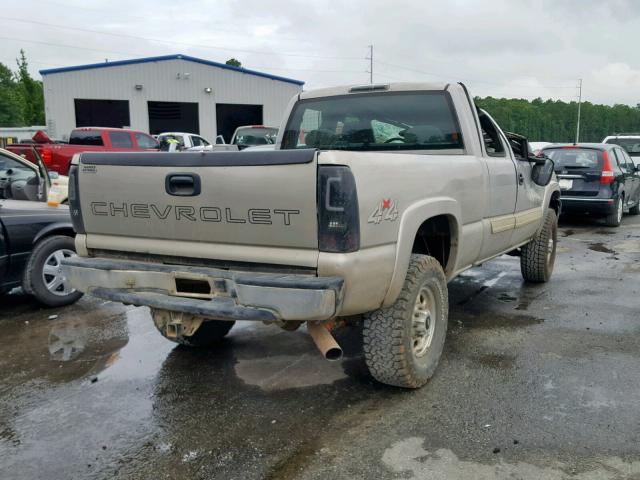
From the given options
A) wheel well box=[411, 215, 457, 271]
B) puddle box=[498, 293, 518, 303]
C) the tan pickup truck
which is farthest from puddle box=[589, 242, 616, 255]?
Result: wheel well box=[411, 215, 457, 271]

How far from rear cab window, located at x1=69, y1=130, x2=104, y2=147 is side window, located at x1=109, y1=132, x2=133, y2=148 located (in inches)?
12.9

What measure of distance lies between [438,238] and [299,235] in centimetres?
160

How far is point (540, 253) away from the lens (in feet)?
21.5

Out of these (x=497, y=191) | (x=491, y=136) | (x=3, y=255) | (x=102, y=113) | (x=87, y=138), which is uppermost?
(x=102, y=113)

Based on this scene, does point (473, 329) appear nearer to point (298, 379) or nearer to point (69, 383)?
point (298, 379)

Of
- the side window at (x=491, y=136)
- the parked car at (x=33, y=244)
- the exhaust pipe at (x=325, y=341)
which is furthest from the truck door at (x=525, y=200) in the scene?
the parked car at (x=33, y=244)

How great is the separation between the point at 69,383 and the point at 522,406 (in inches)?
117

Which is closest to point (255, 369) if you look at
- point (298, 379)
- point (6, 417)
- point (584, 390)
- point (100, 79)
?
point (298, 379)

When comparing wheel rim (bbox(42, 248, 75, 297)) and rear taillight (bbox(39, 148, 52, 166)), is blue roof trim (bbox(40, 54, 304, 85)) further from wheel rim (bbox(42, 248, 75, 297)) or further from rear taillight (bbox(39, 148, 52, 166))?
wheel rim (bbox(42, 248, 75, 297))

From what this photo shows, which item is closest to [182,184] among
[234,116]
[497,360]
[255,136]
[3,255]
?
[497,360]

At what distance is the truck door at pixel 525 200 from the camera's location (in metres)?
5.43

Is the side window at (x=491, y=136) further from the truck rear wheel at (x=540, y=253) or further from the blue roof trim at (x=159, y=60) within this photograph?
the blue roof trim at (x=159, y=60)

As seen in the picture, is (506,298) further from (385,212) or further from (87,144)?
(87,144)

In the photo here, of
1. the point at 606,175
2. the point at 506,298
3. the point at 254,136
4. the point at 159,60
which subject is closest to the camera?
the point at 506,298
